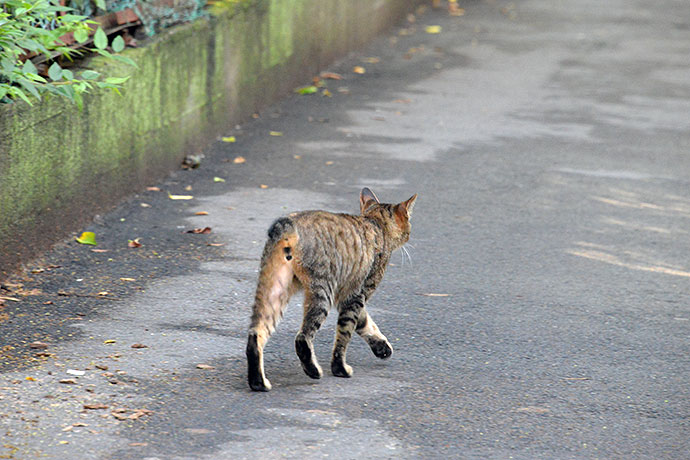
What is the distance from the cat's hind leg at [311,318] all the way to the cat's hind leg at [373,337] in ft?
1.38

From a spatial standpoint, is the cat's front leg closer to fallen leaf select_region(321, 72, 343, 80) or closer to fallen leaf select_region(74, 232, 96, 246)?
fallen leaf select_region(74, 232, 96, 246)

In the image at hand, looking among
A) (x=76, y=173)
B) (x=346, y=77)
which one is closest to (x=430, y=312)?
(x=76, y=173)

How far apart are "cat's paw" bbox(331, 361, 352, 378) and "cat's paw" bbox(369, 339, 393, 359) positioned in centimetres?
27

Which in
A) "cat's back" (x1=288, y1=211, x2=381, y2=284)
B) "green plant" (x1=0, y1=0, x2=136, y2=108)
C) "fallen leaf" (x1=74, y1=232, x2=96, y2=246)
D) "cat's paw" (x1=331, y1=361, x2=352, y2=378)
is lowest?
"fallen leaf" (x1=74, y1=232, x2=96, y2=246)

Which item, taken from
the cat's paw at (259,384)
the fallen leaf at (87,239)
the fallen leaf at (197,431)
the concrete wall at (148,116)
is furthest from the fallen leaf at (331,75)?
the fallen leaf at (197,431)

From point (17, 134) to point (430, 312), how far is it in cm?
271

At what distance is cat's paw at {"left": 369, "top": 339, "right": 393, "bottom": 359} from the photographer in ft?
17.5

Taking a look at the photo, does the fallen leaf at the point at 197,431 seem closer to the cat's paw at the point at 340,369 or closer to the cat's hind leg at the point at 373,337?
the cat's paw at the point at 340,369

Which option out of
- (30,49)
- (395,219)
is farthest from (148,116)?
(395,219)

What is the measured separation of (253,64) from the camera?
34.0 feet

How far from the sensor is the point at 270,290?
487 cm

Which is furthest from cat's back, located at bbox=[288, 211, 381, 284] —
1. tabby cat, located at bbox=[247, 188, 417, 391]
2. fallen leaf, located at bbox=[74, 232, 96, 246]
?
fallen leaf, located at bbox=[74, 232, 96, 246]

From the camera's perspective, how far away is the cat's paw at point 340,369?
5.10 metres

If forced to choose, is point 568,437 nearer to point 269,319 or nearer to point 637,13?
point 269,319
